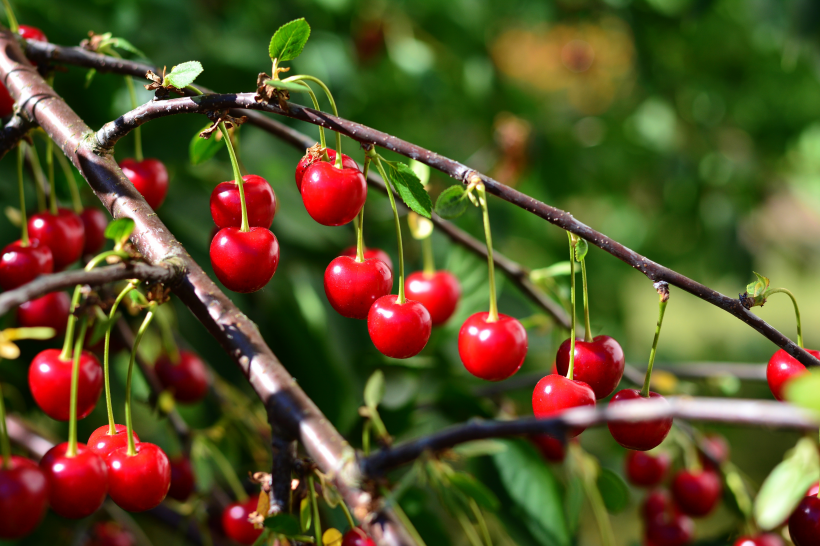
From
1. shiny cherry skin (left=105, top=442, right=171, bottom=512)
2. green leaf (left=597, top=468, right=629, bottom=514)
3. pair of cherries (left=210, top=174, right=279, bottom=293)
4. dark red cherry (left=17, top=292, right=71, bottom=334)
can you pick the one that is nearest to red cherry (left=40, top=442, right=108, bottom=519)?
shiny cherry skin (left=105, top=442, right=171, bottom=512)

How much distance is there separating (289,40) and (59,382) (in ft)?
1.37

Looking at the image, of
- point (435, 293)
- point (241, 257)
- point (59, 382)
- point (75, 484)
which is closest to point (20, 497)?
point (75, 484)

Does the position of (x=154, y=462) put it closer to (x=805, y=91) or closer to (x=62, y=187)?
(x=62, y=187)

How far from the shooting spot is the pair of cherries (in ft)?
2.06

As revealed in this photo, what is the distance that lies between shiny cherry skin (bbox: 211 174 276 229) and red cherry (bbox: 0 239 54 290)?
0.22 metres

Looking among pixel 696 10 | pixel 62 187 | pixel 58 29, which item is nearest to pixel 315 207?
pixel 62 187

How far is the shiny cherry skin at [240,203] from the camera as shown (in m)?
0.68

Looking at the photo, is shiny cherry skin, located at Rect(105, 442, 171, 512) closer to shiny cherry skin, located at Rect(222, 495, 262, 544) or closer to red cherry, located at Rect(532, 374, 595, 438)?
shiny cherry skin, located at Rect(222, 495, 262, 544)

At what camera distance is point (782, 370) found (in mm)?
648

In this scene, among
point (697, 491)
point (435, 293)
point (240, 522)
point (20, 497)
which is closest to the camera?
point (20, 497)

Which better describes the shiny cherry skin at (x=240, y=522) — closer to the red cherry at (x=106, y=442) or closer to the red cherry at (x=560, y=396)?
the red cherry at (x=106, y=442)

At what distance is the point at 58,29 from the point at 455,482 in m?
1.14

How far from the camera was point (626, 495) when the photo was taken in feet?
3.60

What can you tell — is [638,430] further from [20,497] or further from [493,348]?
[20,497]
